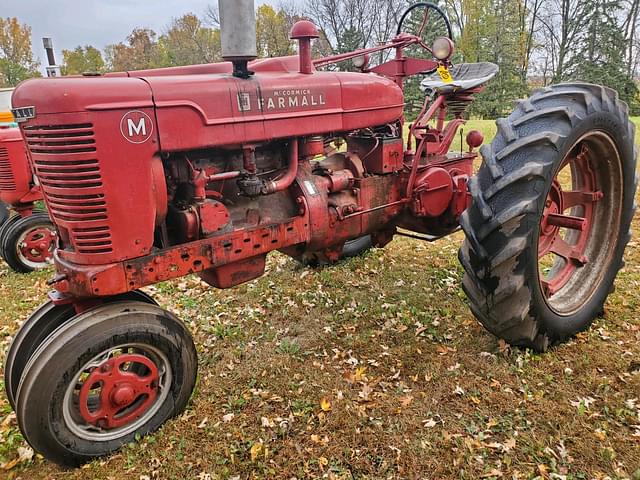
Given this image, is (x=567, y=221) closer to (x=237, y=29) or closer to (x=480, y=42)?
(x=237, y=29)

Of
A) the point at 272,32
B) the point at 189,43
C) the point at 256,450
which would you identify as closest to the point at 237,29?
the point at 256,450

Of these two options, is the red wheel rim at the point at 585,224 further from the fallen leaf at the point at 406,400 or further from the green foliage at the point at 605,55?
the green foliage at the point at 605,55

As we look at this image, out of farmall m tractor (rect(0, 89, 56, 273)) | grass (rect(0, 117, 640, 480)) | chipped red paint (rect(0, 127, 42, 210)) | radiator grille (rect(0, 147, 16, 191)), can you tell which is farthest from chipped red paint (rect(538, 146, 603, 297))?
radiator grille (rect(0, 147, 16, 191))

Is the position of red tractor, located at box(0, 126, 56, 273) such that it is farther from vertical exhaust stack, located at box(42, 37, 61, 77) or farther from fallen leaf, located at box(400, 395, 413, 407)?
fallen leaf, located at box(400, 395, 413, 407)

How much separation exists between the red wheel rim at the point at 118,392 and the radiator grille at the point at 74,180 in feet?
1.89

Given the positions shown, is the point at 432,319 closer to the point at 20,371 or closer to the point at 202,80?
the point at 202,80

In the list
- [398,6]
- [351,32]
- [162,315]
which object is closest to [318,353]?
[162,315]

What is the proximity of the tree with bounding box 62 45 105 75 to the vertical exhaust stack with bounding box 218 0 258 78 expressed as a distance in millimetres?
43375

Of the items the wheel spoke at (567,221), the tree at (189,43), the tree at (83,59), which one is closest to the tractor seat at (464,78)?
the wheel spoke at (567,221)

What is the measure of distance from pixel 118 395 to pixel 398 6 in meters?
35.5

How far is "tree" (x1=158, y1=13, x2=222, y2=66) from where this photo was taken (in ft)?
119

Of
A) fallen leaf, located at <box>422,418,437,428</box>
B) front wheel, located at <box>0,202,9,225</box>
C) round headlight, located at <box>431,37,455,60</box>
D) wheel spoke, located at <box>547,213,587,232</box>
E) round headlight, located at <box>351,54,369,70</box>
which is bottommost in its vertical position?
fallen leaf, located at <box>422,418,437,428</box>

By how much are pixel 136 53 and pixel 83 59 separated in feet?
17.3

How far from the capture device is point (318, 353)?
11.3 feet
